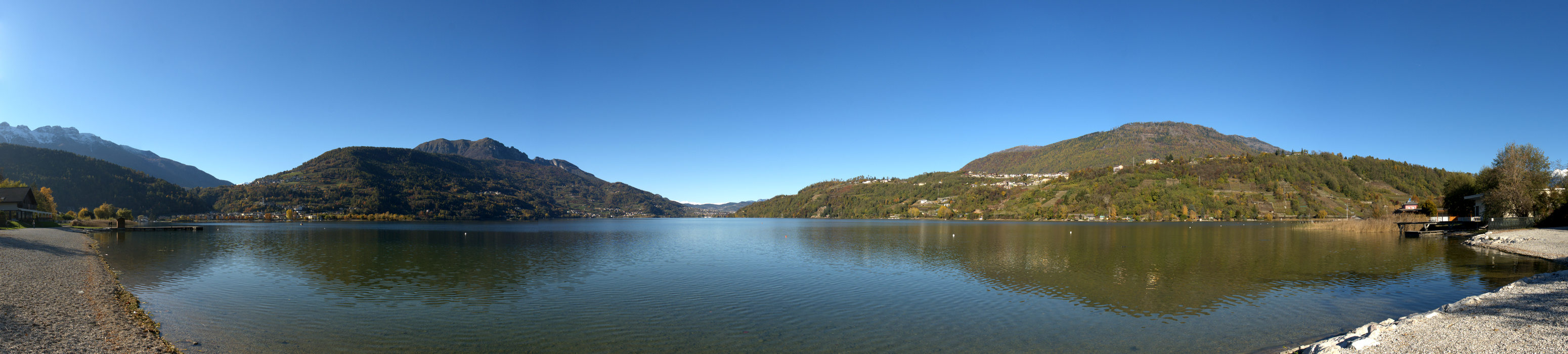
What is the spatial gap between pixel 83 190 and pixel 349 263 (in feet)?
491

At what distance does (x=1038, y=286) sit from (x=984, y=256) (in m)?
13.6

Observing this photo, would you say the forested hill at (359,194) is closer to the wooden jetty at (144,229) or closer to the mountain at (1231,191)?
the wooden jetty at (144,229)

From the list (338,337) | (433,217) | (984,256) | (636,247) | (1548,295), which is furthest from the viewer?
(433,217)

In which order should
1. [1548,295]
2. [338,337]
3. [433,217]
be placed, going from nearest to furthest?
[338,337]
[1548,295]
[433,217]

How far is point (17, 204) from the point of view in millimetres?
52156

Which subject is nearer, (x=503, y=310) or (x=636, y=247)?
(x=503, y=310)

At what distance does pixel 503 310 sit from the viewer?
14969 millimetres

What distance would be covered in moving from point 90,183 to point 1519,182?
210812 millimetres

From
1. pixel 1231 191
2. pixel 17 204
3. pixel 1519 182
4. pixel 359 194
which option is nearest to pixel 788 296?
pixel 1519 182

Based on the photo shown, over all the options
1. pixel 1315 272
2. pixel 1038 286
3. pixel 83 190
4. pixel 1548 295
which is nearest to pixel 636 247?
pixel 1038 286

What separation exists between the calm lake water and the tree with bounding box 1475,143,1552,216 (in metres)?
13.8

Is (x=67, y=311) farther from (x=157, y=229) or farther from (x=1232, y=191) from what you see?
(x=1232, y=191)

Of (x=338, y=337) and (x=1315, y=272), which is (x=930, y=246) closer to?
(x=1315, y=272)

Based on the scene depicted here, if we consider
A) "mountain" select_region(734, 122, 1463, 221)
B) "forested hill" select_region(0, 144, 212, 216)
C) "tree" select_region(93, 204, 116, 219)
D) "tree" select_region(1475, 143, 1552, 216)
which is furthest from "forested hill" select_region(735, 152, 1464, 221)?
"forested hill" select_region(0, 144, 212, 216)
